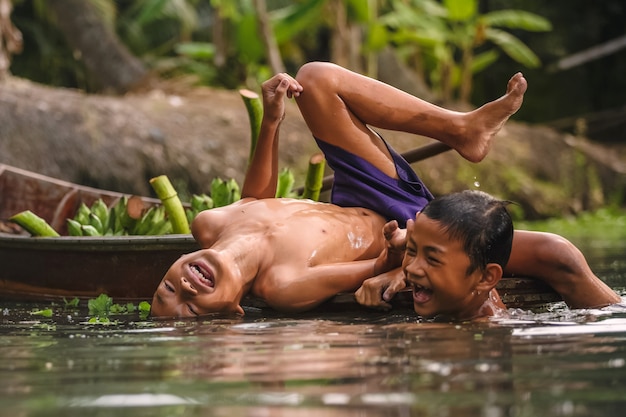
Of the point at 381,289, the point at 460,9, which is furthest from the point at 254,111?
the point at 460,9

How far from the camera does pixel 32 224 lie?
5785 millimetres

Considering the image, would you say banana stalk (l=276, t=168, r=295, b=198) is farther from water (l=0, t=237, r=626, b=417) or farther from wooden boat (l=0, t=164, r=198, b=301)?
water (l=0, t=237, r=626, b=417)

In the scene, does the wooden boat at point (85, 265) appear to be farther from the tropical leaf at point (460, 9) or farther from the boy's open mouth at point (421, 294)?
the tropical leaf at point (460, 9)

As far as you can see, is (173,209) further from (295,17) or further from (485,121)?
(295,17)

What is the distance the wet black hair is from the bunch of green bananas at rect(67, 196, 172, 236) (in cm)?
242

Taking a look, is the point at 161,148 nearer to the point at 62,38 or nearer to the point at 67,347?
the point at 67,347

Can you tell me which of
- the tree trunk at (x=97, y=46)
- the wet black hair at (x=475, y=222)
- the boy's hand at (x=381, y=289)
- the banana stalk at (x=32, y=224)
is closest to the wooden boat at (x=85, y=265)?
the banana stalk at (x=32, y=224)

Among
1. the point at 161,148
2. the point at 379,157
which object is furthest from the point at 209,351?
the point at 161,148

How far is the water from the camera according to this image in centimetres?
230

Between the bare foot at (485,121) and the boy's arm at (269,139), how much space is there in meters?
0.73

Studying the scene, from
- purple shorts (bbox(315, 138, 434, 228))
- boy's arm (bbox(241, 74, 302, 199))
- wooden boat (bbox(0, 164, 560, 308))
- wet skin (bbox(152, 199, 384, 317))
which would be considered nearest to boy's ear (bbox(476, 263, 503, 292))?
wet skin (bbox(152, 199, 384, 317))

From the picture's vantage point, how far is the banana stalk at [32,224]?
18.9 ft

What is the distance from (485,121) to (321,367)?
7.04ft

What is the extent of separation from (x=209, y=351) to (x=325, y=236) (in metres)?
1.33
